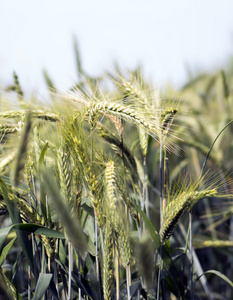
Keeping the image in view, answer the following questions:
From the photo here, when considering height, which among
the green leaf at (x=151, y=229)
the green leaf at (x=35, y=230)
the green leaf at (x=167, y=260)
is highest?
the green leaf at (x=35, y=230)

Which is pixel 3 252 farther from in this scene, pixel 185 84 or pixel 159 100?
pixel 185 84

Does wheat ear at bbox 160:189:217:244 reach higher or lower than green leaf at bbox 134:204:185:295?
higher

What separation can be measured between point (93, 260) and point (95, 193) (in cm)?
37

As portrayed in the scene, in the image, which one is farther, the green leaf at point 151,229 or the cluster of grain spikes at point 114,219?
the green leaf at point 151,229

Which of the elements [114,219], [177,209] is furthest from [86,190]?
[177,209]

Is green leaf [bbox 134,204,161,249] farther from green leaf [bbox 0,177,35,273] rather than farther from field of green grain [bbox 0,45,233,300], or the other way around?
green leaf [bbox 0,177,35,273]

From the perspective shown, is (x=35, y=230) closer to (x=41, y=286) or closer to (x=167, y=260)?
(x=41, y=286)

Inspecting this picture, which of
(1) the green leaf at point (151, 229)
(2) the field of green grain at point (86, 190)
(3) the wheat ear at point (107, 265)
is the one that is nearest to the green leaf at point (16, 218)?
(2) the field of green grain at point (86, 190)

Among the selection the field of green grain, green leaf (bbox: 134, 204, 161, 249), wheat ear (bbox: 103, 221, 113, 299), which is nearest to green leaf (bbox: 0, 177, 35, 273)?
the field of green grain

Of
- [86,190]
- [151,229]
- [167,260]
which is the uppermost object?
[86,190]

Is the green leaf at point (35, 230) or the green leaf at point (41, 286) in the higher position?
the green leaf at point (35, 230)

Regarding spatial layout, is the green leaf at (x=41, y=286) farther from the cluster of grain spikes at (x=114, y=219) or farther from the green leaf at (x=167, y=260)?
the green leaf at (x=167, y=260)

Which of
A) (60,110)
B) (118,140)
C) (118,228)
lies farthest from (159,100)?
(118,228)

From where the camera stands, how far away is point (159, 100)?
50.6 inches
